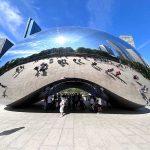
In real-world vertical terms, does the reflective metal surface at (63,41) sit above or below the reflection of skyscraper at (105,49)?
above

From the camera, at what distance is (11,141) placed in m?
6.76

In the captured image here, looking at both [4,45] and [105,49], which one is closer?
[105,49]

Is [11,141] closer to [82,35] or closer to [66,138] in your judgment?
[66,138]

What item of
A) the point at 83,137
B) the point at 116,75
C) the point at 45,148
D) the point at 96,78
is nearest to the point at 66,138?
the point at 83,137

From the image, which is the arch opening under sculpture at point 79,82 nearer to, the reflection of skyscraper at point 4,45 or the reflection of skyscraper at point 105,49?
the reflection of skyscraper at point 105,49

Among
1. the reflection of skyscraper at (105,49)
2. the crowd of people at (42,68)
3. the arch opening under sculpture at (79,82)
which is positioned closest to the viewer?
the crowd of people at (42,68)

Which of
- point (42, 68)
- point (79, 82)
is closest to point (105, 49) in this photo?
point (42, 68)

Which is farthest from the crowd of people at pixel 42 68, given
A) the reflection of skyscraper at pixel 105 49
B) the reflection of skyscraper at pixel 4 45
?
the reflection of skyscraper at pixel 4 45

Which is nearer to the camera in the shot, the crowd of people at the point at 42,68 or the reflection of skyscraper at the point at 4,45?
the crowd of people at the point at 42,68

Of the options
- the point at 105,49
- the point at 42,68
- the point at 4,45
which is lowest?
the point at 42,68

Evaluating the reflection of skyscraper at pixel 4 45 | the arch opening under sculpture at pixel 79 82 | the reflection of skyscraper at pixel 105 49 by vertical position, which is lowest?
the arch opening under sculpture at pixel 79 82

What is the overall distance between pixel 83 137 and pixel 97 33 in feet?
32.6

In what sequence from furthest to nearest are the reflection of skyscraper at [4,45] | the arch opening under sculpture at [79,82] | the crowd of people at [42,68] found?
the reflection of skyscraper at [4,45], the arch opening under sculpture at [79,82], the crowd of people at [42,68]

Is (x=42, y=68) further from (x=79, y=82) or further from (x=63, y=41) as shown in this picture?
(x=79, y=82)
